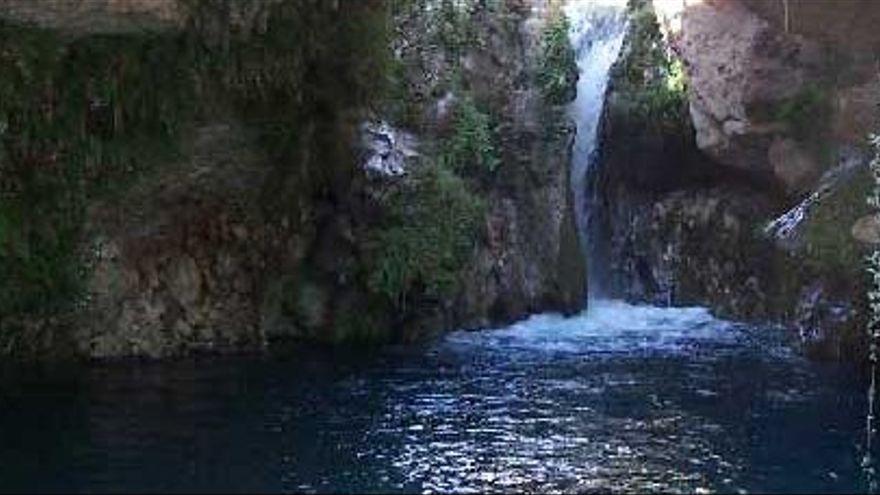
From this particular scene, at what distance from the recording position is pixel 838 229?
55.4 feet

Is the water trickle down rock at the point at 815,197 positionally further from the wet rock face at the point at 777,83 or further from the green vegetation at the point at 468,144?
the green vegetation at the point at 468,144

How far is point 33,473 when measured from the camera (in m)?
11.0

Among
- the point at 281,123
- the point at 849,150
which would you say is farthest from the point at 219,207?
the point at 849,150

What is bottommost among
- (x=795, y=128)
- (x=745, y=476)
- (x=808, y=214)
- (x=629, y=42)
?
(x=745, y=476)

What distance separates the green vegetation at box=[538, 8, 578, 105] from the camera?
22.2 m

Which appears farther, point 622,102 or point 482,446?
point 622,102

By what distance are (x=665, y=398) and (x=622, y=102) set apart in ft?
31.9

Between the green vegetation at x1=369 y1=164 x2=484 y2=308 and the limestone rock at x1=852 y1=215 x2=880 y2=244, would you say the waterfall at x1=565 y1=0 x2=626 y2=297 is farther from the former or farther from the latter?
the limestone rock at x1=852 y1=215 x2=880 y2=244

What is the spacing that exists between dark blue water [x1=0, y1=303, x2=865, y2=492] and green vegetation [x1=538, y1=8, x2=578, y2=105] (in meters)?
5.54

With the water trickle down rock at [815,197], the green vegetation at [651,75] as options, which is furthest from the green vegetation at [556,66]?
the water trickle down rock at [815,197]

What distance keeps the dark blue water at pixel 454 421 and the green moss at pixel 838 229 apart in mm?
1386

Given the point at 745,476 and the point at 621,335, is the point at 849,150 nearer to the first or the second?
the point at 621,335

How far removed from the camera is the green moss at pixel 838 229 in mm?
16531

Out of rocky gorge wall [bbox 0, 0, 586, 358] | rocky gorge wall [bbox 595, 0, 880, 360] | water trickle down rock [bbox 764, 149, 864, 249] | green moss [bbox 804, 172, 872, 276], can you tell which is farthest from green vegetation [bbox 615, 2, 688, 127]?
green moss [bbox 804, 172, 872, 276]
